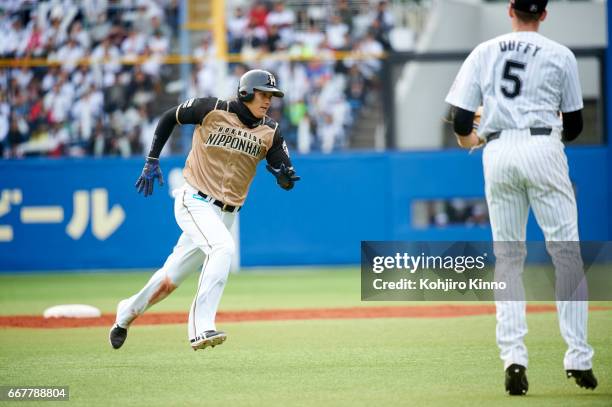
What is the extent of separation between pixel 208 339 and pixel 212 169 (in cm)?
150

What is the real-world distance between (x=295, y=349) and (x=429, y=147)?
996 centimetres

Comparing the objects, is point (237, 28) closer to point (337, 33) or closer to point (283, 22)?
point (283, 22)

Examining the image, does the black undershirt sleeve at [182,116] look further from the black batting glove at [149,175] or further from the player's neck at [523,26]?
the player's neck at [523,26]

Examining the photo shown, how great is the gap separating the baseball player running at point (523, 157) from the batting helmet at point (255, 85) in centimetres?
228

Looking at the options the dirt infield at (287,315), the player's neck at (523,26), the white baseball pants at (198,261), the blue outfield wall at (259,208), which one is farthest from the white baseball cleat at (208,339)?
the blue outfield wall at (259,208)

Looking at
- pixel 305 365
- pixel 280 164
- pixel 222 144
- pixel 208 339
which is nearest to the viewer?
pixel 208 339

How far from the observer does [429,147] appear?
18.4 metres

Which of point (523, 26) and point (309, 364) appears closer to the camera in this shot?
point (523, 26)

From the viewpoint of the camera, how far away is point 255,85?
846 centimetres

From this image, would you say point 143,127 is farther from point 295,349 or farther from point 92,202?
point 295,349

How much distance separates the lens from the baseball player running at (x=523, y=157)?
633cm

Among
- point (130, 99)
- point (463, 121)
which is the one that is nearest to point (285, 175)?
point (463, 121)

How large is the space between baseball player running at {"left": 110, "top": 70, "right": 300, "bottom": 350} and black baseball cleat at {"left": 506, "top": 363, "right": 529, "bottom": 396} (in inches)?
104

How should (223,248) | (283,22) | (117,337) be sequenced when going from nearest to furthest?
(223,248), (117,337), (283,22)
